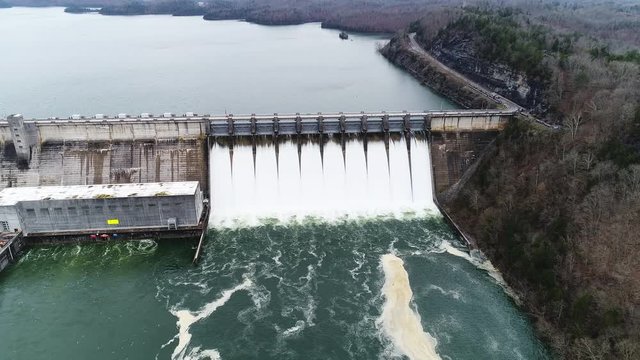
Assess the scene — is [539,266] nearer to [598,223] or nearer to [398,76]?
[598,223]

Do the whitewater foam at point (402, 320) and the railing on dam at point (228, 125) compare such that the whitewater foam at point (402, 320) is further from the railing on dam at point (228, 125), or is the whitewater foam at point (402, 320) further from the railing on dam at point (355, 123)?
the railing on dam at point (228, 125)

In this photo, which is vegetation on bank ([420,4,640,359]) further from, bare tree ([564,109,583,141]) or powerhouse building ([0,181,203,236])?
powerhouse building ([0,181,203,236])

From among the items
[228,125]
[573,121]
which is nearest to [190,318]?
[228,125]

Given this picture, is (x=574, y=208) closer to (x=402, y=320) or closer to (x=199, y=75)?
(x=402, y=320)

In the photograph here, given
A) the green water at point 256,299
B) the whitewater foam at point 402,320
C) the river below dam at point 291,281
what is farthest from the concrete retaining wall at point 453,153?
the whitewater foam at point 402,320

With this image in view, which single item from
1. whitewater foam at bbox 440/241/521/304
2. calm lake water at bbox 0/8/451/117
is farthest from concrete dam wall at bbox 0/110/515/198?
calm lake water at bbox 0/8/451/117

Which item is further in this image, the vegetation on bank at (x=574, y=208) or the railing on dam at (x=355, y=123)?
the railing on dam at (x=355, y=123)
